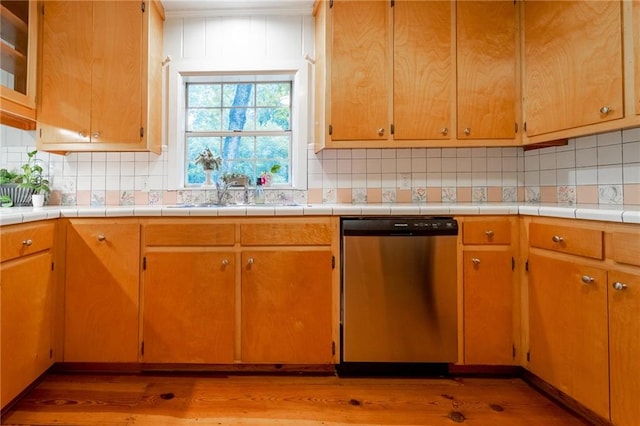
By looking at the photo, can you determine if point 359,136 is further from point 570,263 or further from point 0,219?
point 0,219

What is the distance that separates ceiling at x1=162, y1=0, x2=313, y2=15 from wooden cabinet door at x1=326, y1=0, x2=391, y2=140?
0.38 m

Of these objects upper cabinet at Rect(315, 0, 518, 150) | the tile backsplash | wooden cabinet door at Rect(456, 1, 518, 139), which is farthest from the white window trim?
wooden cabinet door at Rect(456, 1, 518, 139)

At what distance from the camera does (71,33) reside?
214 centimetres

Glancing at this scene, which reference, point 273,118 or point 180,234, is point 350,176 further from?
point 180,234

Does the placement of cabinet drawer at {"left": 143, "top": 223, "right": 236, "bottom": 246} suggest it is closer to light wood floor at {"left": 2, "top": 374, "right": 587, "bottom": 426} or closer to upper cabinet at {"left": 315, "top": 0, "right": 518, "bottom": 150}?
light wood floor at {"left": 2, "top": 374, "right": 587, "bottom": 426}

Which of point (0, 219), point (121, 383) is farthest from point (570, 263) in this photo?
point (0, 219)

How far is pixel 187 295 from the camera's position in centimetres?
184

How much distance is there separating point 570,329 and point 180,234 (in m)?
1.94

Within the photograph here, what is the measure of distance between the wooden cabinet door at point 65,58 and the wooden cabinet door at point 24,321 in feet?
3.30

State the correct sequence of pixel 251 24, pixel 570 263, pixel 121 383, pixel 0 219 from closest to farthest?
1. pixel 0 219
2. pixel 570 263
3. pixel 121 383
4. pixel 251 24

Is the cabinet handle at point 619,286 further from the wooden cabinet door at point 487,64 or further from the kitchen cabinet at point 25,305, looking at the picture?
the kitchen cabinet at point 25,305

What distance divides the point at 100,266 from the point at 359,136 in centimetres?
164

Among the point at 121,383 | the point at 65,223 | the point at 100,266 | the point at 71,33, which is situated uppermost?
the point at 71,33

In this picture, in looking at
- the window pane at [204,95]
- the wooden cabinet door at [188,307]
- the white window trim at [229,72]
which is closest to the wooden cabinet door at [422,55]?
the white window trim at [229,72]
